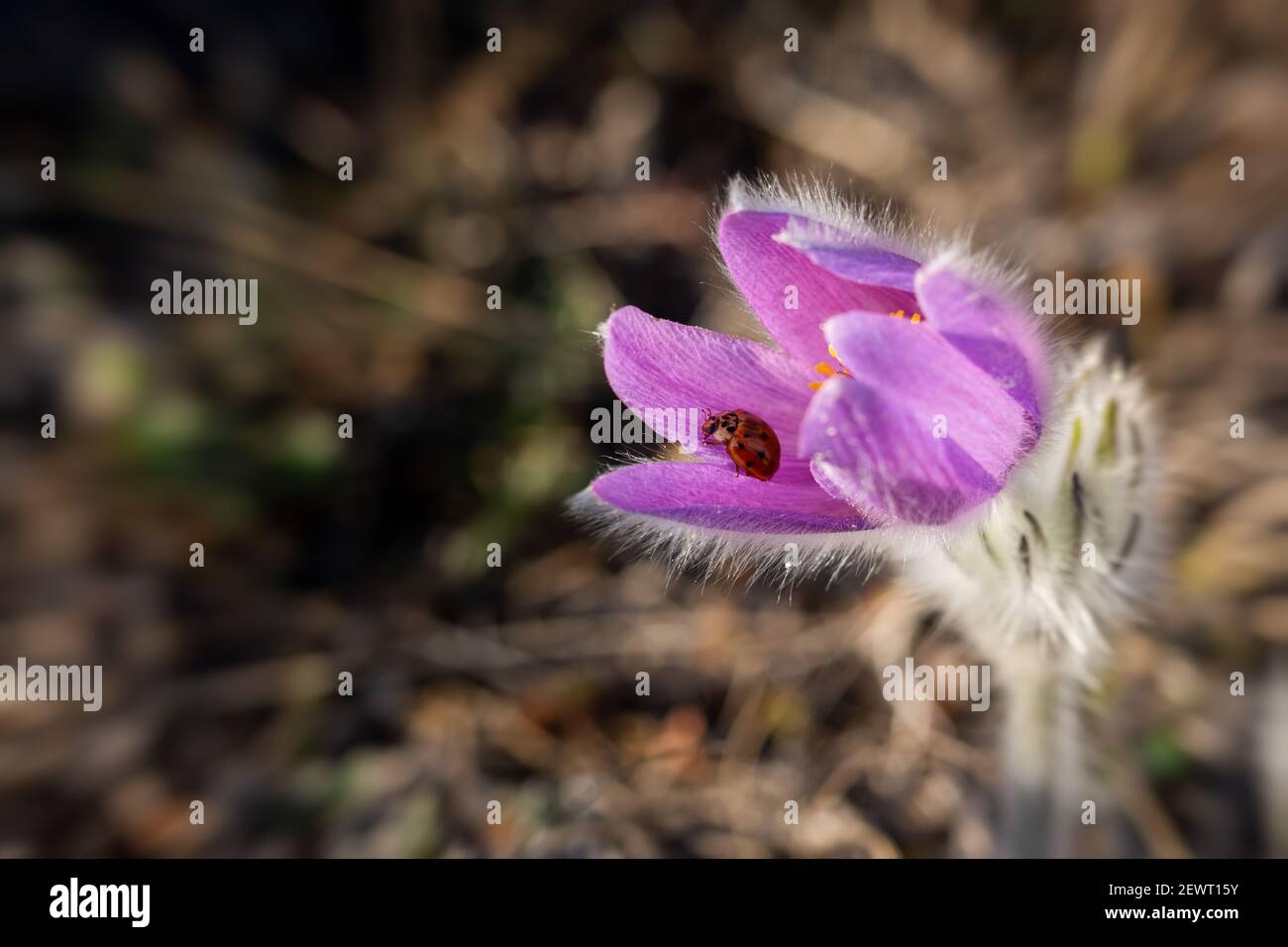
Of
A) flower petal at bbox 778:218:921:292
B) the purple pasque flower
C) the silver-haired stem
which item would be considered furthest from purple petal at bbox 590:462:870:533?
the silver-haired stem

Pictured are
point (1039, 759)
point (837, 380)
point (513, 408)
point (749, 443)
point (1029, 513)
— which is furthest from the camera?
point (513, 408)

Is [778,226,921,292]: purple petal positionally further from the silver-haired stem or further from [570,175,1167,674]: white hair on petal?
the silver-haired stem

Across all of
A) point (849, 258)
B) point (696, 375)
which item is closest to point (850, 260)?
point (849, 258)

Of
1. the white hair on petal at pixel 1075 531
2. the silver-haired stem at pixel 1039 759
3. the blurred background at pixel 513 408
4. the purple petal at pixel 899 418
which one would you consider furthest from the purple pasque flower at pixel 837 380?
the blurred background at pixel 513 408

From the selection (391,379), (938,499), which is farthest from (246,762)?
(938,499)

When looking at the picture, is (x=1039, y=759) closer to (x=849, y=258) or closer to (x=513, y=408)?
(x=849, y=258)
